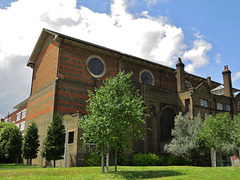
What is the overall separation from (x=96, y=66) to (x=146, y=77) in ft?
34.5

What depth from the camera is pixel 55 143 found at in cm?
2786

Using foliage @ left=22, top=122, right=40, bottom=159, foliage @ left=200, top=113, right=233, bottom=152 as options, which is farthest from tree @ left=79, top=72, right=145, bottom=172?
foliage @ left=22, top=122, right=40, bottom=159

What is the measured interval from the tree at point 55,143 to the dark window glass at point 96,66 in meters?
11.3

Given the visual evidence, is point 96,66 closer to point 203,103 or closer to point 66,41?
point 66,41

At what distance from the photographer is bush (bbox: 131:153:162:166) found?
2908cm

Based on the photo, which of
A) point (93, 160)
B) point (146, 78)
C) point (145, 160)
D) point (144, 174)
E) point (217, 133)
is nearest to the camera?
point (144, 174)

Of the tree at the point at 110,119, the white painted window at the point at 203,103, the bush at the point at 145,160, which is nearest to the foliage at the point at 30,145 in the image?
the bush at the point at 145,160

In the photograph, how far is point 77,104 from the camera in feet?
114

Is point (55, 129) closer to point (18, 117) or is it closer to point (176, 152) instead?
point (176, 152)

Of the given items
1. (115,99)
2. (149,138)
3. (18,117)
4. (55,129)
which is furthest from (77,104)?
(18,117)

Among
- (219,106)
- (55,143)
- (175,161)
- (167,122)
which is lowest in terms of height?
(175,161)

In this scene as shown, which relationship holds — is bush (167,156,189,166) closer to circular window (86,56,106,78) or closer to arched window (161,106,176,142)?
arched window (161,106,176,142)

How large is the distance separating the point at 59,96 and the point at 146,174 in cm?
1951

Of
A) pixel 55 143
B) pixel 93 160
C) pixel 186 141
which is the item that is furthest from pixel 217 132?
pixel 55 143
